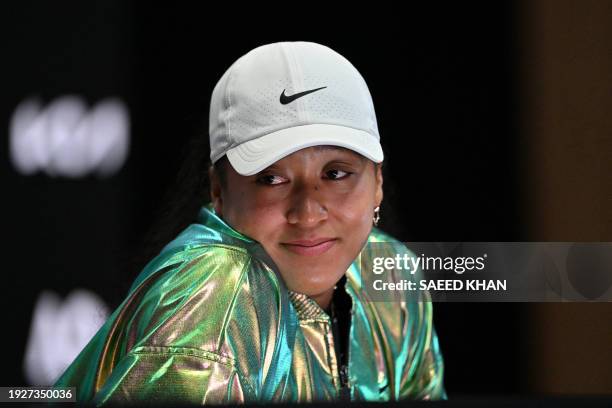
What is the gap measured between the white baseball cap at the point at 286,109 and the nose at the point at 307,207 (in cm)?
10

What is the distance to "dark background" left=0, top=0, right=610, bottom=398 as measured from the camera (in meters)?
2.03

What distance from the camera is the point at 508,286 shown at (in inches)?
83.5

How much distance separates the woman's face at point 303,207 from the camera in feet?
6.30

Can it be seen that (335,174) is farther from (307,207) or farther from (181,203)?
(181,203)

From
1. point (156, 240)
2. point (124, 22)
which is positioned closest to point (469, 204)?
point (156, 240)

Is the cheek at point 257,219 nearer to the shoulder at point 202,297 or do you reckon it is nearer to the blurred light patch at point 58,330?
the shoulder at point 202,297

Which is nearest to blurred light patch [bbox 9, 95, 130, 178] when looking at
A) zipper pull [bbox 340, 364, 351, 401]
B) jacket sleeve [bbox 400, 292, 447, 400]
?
zipper pull [bbox 340, 364, 351, 401]

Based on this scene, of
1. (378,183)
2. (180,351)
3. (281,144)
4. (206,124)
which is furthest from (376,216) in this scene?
(180,351)

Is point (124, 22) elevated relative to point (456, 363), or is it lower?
elevated

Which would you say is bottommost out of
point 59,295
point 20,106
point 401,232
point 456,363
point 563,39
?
point 456,363

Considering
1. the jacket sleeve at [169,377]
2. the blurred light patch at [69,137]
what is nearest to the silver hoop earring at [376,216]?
the jacket sleeve at [169,377]

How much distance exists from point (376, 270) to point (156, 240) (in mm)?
489

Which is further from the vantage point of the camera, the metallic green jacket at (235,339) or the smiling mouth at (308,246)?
the smiling mouth at (308,246)

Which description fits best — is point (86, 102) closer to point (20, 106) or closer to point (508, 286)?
point (20, 106)
